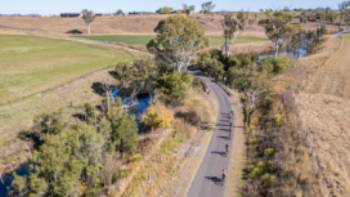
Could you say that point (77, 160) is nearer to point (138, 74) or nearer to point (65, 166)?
point (65, 166)

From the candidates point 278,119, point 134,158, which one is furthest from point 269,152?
point 134,158

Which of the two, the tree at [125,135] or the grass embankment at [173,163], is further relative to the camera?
the tree at [125,135]

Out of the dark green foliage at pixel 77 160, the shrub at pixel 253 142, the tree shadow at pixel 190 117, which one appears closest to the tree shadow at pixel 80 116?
the dark green foliage at pixel 77 160

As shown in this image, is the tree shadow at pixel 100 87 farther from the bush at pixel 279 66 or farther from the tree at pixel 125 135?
the bush at pixel 279 66

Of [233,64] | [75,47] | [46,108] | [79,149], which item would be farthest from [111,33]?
[79,149]

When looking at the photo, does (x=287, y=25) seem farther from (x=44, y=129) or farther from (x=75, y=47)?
(x=44, y=129)

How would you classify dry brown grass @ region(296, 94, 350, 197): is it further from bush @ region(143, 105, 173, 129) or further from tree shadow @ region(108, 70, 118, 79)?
tree shadow @ region(108, 70, 118, 79)

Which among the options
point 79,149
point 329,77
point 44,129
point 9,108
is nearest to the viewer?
point 79,149
